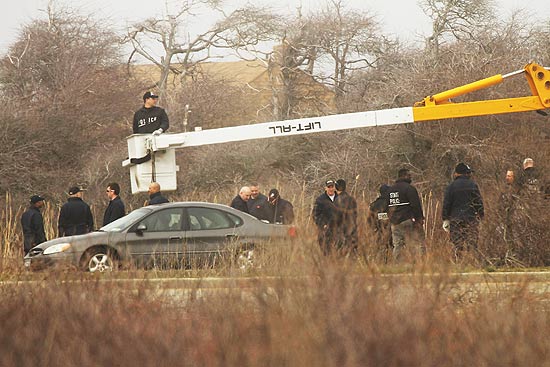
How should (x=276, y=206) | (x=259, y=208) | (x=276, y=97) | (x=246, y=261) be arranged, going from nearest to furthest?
(x=246, y=261) < (x=276, y=206) < (x=259, y=208) < (x=276, y=97)

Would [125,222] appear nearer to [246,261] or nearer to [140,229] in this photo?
[140,229]

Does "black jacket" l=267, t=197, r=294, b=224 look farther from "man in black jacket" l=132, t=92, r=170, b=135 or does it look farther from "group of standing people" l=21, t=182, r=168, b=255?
"man in black jacket" l=132, t=92, r=170, b=135

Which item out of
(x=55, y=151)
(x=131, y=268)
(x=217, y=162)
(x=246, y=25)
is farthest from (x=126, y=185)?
(x=131, y=268)

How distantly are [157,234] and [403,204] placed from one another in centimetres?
390

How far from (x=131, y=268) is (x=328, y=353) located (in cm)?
331

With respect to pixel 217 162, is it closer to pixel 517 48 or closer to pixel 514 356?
pixel 517 48

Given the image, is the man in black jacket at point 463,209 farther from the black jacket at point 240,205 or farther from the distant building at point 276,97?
the distant building at point 276,97

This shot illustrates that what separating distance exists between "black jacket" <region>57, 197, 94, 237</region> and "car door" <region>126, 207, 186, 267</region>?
1.91 metres

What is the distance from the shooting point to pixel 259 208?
20.2 metres

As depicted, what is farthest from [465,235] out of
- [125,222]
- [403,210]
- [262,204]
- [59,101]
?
[59,101]

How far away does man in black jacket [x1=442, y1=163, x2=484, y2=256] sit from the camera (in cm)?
1616

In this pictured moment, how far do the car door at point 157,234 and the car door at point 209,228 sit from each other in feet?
0.47

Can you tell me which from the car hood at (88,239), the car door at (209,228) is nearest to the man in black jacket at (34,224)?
the car hood at (88,239)

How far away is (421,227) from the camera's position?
1767cm
